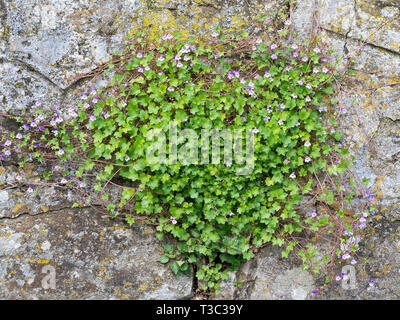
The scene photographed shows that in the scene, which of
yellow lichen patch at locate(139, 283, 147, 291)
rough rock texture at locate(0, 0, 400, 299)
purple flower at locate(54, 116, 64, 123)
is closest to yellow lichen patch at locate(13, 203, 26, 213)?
rough rock texture at locate(0, 0, 400, 299)

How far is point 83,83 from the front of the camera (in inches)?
117

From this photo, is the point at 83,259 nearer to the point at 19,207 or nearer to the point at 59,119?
the point at 19,207

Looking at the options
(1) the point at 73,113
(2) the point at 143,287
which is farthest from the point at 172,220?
(1) the point at 73,113

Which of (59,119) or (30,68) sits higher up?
(30,68)

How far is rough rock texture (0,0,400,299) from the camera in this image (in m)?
2.86

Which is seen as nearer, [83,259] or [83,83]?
[83,259]

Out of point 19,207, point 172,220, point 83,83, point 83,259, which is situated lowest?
point 83,259

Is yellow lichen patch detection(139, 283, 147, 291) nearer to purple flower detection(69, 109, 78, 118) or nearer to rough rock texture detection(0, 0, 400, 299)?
rough rock texture detection(0, 0, 400, 299)

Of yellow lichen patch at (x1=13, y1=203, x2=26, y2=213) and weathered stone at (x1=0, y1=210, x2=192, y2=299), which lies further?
yellow lichen patch at (x1=13, y1=203, x2=26, y2=213)

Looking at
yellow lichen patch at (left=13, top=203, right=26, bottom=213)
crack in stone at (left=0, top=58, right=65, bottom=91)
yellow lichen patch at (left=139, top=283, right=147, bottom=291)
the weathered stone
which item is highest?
crack in stone at (left=0, top=58, right=65, bottom=91)

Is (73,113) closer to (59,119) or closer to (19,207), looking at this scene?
(59,119)

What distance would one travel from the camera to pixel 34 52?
9.50 ft

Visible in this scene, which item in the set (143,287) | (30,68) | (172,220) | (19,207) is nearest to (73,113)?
(30,68)

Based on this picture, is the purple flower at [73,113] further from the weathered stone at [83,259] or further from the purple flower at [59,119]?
the weathered stone at [83,259]
